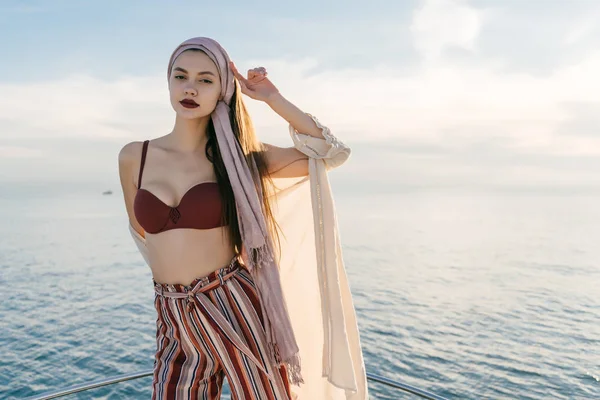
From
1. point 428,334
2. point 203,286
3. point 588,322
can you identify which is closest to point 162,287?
point 203,286

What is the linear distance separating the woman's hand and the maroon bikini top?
489 millimetres

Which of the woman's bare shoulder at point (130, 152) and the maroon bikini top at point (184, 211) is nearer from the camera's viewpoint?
the maroon bikini top at point (184, 211)

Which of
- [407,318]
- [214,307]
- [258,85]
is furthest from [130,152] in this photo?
[407,318]

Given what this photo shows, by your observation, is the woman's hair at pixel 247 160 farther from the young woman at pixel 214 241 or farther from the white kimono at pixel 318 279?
the white kimono at pixel 318 279

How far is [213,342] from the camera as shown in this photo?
2.40 meters

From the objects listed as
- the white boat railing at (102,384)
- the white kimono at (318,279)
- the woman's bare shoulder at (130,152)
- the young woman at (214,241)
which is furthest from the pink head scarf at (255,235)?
the white boat railing at (102,384)

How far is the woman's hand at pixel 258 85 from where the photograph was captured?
2.63 meters

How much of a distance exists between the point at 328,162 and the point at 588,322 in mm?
15406

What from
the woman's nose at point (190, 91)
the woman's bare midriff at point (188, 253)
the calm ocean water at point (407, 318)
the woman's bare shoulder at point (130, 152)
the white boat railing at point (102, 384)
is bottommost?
the calm ocean water at point (407, 318)

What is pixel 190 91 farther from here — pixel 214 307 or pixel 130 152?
pixel 214 307

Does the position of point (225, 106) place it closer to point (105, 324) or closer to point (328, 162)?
point (328, 162)

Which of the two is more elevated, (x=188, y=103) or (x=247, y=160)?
(x=188, y=103)

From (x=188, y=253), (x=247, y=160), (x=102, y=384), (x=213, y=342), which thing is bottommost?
(x=102, y=384)

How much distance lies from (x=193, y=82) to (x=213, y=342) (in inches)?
43.4
